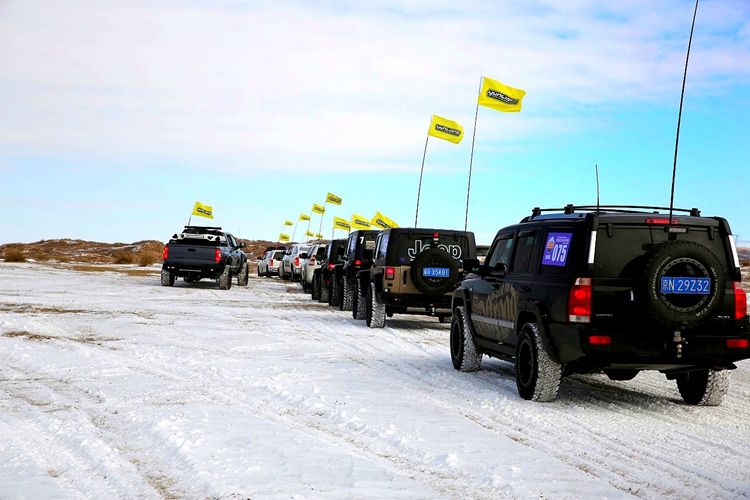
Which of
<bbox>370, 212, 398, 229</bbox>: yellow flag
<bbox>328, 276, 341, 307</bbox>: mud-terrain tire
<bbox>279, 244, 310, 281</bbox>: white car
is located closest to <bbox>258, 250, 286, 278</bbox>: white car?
<bbox>279, 244, 310, 281</bbox>: white car

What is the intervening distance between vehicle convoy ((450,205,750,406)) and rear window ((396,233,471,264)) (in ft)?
23.5

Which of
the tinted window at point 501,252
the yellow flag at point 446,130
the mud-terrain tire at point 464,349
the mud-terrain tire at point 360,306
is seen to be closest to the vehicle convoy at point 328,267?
the mud-terrain tire at point 360,306

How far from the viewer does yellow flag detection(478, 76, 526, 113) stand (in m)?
27.4

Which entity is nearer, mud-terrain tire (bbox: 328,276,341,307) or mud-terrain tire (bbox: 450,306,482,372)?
mud-terrain tire (bbox: 450,306,482,372)

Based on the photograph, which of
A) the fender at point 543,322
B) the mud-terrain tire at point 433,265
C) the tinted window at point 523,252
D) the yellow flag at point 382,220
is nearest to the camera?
the fender at point 543,322

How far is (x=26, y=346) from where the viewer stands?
11.6m

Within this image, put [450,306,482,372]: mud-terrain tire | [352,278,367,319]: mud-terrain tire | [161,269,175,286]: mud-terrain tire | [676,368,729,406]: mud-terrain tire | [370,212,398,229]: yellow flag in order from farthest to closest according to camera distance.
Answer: [370,212,398,229]: yellow flag, [161,269,175,286]: mud-terrain tire, [352,278,367,319]: mud-terrain tire, [450,306,482,372]: mud-terrain tire, [676,368,729,406]: mud-terrain tire

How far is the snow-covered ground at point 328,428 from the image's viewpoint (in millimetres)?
5219

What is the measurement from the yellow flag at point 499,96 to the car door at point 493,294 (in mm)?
18112

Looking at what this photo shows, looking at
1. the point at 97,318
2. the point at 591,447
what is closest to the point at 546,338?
the point at 591,447

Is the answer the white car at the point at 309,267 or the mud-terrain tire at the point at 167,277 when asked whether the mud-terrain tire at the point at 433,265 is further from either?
the mud-terrain tire at the point at 167,277

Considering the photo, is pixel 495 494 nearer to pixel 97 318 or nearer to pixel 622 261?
pixel 622 261

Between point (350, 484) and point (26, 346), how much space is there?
802 centimetres

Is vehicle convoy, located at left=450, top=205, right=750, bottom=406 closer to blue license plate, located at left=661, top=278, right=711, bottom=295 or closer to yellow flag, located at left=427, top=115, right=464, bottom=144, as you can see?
blue license plate, located at left=661, top=278, right=711, bottom=295
